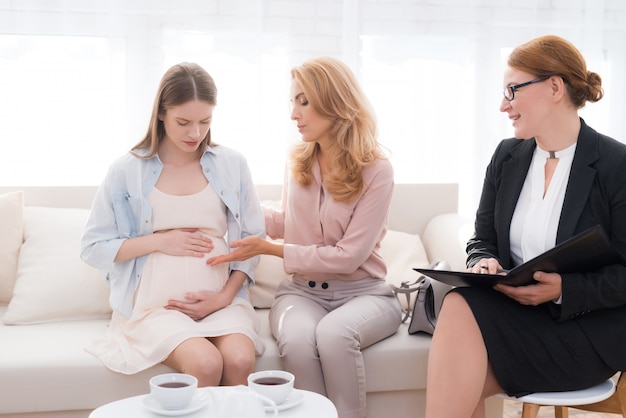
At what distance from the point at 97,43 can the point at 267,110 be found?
28.5 inches

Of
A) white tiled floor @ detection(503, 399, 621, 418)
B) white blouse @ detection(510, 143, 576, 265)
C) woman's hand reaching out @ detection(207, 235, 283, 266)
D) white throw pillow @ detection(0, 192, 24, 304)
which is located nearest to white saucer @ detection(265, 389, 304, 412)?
woman's hand reaching out @ detection(207, 235, 283, 266)

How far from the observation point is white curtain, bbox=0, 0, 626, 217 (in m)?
2.86

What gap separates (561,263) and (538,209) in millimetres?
272

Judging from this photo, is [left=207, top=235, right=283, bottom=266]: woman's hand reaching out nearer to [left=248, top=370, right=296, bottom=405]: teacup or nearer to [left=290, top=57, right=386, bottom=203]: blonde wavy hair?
[left=290, top=57, right=386, bottom=203]: blonde wavy hair

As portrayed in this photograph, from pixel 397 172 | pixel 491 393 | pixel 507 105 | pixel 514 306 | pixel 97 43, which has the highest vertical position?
pixel 97 43

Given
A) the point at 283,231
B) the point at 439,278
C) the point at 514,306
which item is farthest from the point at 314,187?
the point at 514,306

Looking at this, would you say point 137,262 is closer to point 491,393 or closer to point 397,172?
point 491,393

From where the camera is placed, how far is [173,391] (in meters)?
1.39

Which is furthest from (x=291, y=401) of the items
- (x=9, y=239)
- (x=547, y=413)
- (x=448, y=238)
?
(x=547, y=413)

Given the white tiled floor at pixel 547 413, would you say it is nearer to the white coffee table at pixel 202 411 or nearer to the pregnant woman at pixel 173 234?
the pregnant woman at pixel 173 234

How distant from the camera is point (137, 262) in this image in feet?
6.97

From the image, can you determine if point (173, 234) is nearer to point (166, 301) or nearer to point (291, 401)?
point (166, 301)

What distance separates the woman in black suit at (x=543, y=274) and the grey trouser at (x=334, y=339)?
0.28 meters

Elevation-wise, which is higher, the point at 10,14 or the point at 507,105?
the point at 10,14
